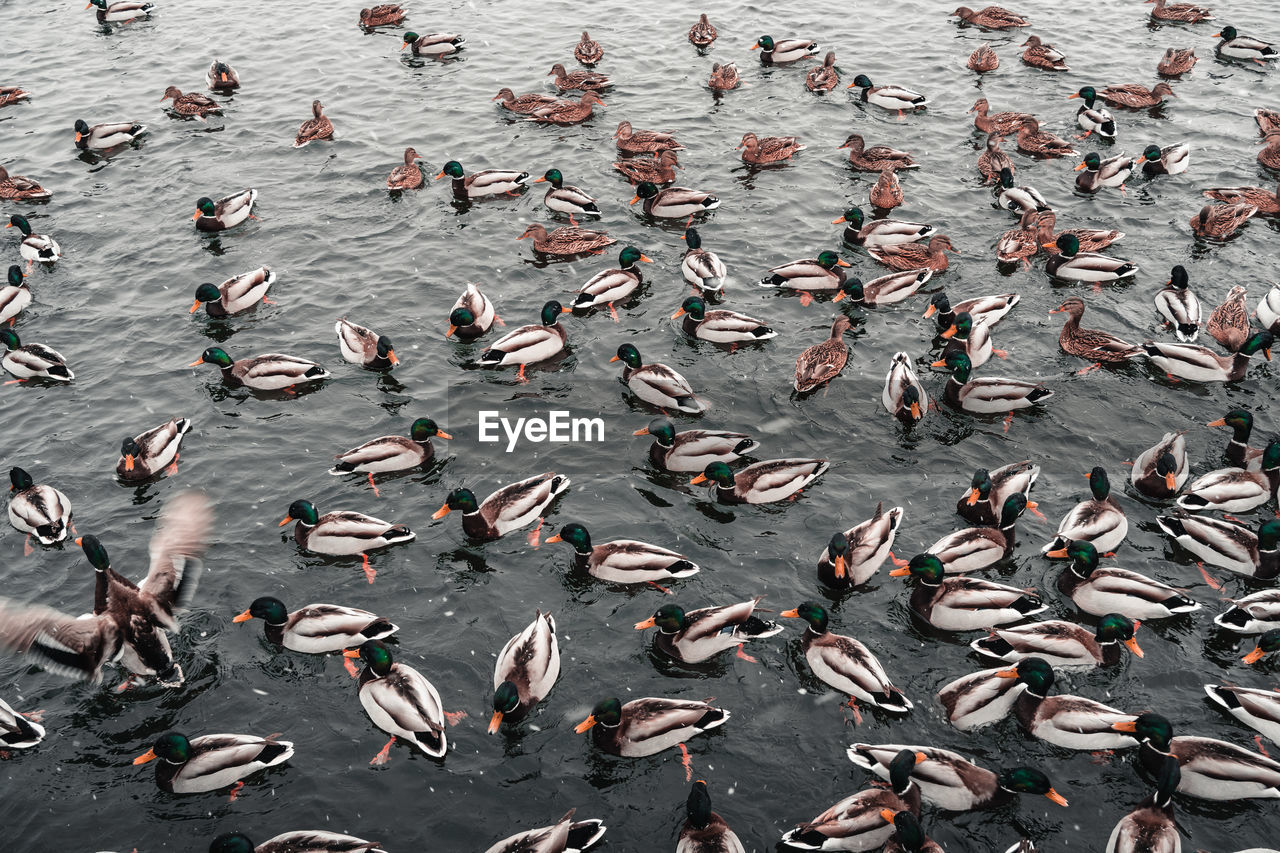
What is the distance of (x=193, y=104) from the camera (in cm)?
2345

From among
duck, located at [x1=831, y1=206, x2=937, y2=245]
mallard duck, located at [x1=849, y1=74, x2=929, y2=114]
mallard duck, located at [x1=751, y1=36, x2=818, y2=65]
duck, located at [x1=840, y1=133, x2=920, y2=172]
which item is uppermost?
mallard duck, located at [x1=751, y1=36, x2=818, y2=65]

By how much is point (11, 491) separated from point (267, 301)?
5529 millimetres

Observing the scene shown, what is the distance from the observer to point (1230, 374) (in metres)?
14.8

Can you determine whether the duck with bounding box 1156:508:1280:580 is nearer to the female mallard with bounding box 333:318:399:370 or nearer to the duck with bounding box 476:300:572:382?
the duck with bounding box 476:300:572:382

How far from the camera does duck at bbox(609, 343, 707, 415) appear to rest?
14523 mm

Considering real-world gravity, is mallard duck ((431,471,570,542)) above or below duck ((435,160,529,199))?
below

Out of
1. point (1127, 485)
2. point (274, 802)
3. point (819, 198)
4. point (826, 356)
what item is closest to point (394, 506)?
point (274, 802)

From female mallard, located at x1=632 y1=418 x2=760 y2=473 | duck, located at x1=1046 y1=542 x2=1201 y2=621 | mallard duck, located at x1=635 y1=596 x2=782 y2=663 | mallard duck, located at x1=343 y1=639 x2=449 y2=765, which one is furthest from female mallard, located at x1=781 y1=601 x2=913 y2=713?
mallard duck, located at x1=343 y1=639 x2=449 y2=765

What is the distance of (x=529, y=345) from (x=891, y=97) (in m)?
12.9

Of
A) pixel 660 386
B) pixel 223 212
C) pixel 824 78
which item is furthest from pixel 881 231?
pixel 223 212

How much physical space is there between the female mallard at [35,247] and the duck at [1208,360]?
19.7 metres

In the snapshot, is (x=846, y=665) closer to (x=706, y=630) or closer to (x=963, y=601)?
(x=706, y=630)

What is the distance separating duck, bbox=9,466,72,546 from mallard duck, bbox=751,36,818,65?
2023cm

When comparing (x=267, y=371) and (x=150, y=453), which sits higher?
(x=267, y=371)
